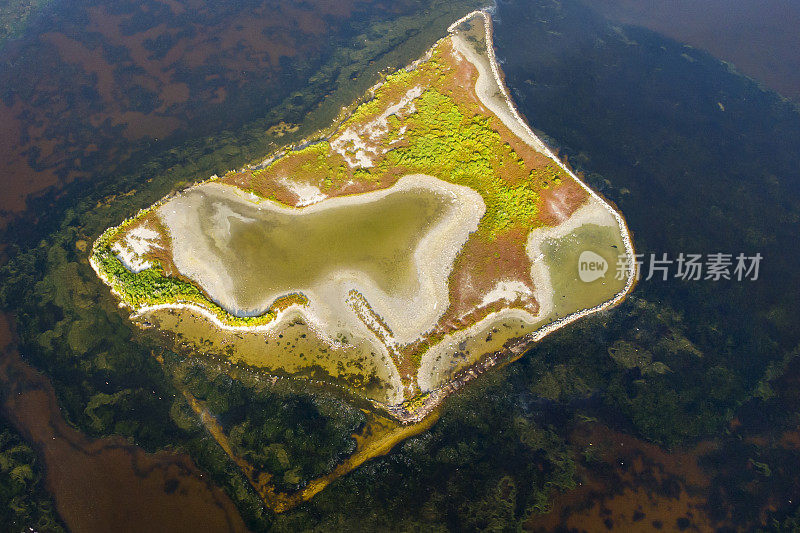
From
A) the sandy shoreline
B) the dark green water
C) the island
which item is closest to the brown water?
the dark green water

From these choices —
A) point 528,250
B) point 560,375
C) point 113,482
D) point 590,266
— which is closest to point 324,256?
point 528,250

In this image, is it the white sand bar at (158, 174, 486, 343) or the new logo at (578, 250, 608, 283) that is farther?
the new logo at (578, 250, 608, 283)

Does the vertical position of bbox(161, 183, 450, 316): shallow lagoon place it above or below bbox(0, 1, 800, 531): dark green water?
above

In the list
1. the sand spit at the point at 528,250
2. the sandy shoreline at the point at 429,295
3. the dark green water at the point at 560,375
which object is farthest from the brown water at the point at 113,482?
the sand spit at the point at 528,250

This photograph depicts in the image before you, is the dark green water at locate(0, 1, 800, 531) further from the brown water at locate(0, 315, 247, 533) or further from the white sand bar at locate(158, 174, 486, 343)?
the white sand bar at locate(158, 174, 486, 343)

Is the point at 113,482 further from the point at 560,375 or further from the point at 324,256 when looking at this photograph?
the point at 560,375

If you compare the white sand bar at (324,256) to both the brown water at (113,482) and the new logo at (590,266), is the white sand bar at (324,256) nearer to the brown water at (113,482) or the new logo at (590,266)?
the new logo at (590,266)
